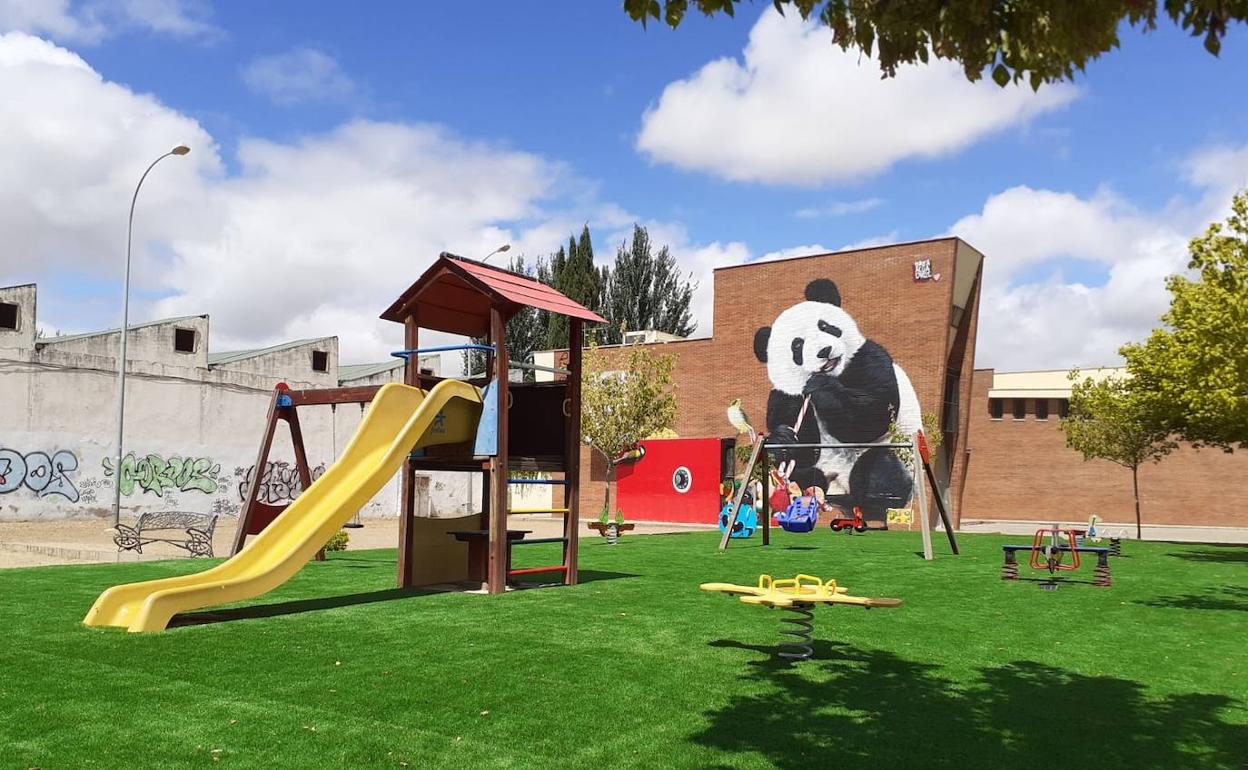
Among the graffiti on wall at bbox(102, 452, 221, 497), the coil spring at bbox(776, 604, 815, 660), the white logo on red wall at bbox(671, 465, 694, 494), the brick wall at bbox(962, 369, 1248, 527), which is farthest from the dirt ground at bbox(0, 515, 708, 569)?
the brick wall at bbox(962, 369, 1248, 527)

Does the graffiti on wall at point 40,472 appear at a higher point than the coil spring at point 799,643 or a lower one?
higher

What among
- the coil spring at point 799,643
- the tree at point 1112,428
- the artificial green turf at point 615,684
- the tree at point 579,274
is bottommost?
the artificial green turf at point 615,684

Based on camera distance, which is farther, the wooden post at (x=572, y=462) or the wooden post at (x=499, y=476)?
the wooden post at (x=572, y=462)

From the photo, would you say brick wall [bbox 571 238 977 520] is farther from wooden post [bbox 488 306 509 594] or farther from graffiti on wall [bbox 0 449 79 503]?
wooden post [bbox 488 306 509 594]

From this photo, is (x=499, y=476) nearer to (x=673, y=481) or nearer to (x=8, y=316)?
(x=8, y=316)

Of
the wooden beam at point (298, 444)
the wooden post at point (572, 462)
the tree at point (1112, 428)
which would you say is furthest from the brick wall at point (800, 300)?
the wooden beam at point (298, 444)

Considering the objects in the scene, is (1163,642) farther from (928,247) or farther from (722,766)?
(928,247)

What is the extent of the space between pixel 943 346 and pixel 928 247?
403cm

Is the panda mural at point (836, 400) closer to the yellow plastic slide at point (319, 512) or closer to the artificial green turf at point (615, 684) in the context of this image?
the artificial green turf at point (615, 684)

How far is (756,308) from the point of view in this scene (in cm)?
4366

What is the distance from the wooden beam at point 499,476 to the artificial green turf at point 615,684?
41 centimetres

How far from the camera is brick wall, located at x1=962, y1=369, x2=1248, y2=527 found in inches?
1868

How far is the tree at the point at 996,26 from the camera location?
13.8ft

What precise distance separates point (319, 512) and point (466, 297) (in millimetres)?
4585
